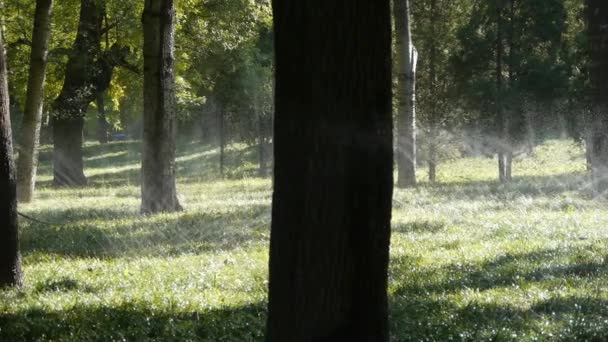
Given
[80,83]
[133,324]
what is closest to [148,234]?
[133,324]

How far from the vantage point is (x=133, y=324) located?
8.05 metres

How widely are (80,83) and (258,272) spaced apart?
2452cm

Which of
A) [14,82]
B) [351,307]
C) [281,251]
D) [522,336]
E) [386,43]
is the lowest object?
[522,336]

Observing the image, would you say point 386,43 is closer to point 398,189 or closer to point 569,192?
point 569,192

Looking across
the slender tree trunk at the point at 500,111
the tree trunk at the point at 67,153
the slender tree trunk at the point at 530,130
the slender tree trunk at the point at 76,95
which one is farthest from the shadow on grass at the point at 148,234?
the slender tree trunk at the point at 530,130

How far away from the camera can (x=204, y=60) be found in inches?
1367

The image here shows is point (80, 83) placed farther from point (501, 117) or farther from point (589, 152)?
point (589, 152)

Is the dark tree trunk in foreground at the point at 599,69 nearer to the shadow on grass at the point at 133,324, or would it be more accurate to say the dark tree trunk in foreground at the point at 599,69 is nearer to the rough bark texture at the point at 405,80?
the rough bark texture at the point at 405,80

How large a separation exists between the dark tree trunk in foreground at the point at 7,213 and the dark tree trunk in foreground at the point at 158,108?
29.3 feet

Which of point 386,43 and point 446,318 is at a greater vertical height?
point 386,43

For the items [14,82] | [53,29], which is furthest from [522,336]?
[14,82]

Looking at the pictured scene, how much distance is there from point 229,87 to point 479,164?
14352 millimetres

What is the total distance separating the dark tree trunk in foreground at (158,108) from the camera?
19.2 metres

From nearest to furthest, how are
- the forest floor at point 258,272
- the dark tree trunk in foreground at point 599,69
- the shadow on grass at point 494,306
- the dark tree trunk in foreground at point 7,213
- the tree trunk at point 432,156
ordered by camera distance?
the shadow on grass at point 494,306 < the forest floor at point 258,272 < the dark tree trunk in foreground at point 7,213 < the dark tree trunk in foreground at point 599,69 < the tree trunk at point 432,156
